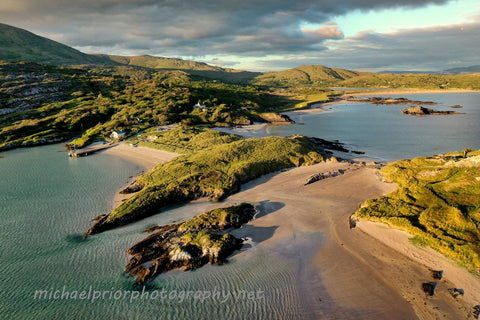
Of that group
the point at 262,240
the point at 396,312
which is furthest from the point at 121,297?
the point at 396,312

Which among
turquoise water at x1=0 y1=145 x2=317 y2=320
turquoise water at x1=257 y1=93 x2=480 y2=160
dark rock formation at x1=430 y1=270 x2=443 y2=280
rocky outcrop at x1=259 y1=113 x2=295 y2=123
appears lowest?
turquoise water at x1=0 y1=145 x2=317 y2=320

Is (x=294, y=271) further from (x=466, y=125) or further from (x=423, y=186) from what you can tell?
(x=466, y=125)

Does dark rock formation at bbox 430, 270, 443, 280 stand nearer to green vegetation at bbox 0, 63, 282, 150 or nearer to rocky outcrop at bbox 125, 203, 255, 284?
rocky outcrop at bbox 125, 203, 255, 284

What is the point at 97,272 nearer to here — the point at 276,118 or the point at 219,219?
the point at 219,219

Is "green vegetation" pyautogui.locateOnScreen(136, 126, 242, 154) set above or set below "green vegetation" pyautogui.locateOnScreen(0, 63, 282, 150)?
below

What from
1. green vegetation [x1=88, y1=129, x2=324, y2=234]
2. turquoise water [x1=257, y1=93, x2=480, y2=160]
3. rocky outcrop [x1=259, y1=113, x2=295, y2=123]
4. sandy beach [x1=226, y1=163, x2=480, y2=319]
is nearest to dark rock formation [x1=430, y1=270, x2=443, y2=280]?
sandy beach [x1=226, y1=163, x2=480, y2=319]

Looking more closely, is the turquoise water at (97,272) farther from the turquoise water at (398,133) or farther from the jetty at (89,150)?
the turquoise water at (398,133)

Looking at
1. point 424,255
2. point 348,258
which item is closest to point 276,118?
point 348,258

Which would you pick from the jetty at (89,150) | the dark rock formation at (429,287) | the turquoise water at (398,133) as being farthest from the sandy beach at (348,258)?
the jetty at (89,150)
